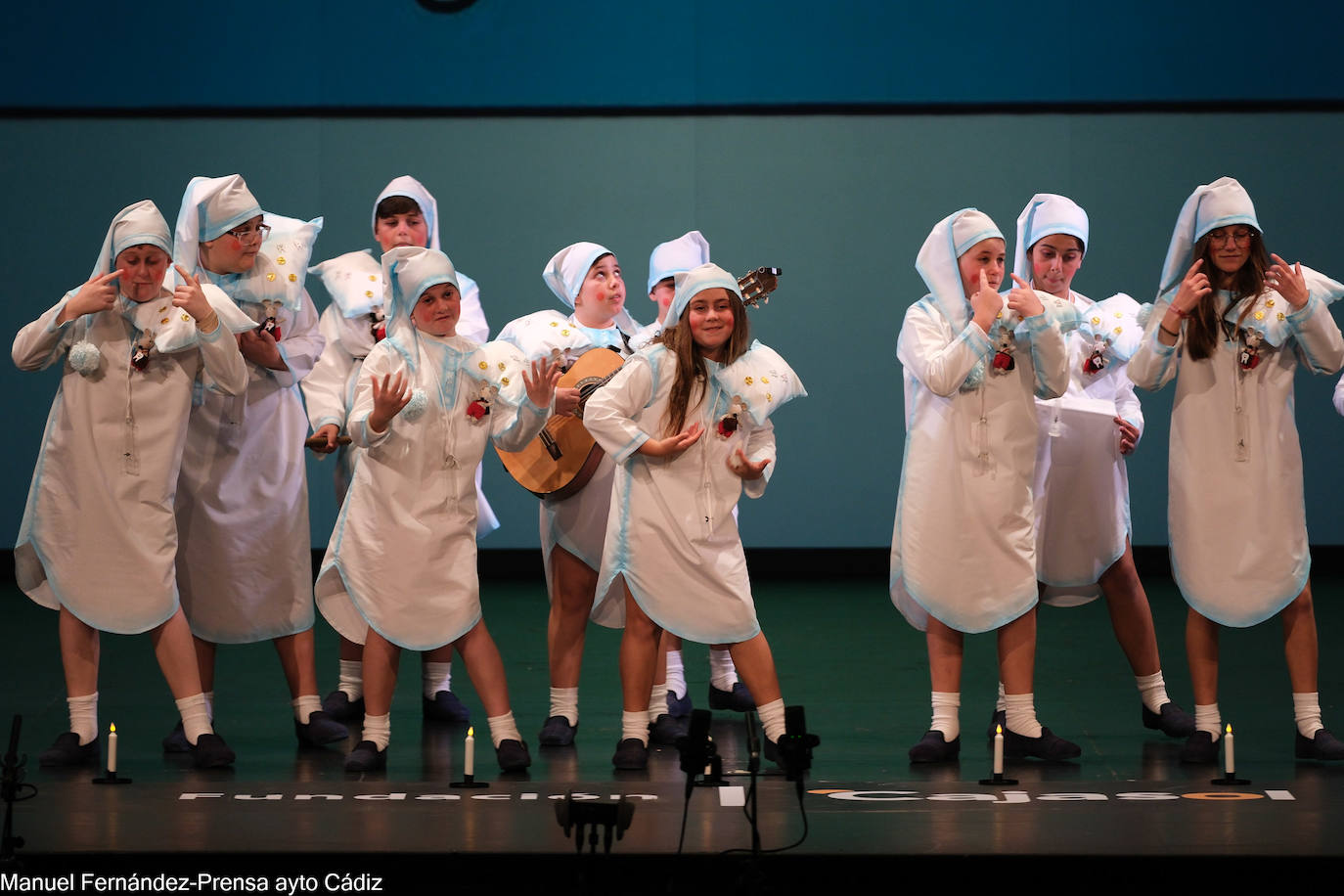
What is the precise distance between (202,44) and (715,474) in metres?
5.64

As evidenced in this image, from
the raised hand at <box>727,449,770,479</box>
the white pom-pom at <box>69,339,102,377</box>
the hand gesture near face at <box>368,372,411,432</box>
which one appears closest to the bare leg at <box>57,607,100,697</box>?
the white pom-pom at <box>69,339,102,377</box>

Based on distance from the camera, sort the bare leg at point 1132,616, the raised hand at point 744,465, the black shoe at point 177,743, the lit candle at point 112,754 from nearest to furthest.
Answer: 1. the lit candle at point 112,754
2. the raised hand at point 744,465
3. the black shoe at point 177,743
4. the bare leg at point 1132,616

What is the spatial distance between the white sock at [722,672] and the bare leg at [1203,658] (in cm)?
165

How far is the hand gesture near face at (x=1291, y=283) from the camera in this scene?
462 cm

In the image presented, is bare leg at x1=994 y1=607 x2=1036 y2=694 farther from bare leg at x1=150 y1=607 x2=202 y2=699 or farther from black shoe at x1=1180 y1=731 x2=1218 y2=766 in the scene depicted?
bare leg at x1=150 y1=607 x2=202 y2=699

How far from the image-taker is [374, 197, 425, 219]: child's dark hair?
5.68 metres

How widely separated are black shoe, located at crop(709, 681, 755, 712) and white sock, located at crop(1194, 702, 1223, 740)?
1.57 meters

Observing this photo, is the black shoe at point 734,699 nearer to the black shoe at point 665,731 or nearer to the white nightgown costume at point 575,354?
the black shoe at point 665,731

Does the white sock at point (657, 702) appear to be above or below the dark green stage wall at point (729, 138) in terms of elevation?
below

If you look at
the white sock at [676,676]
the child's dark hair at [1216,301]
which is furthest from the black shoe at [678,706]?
the child's dark hair at [1216,301]

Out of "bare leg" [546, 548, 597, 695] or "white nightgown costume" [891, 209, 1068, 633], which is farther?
"bare leg" [546, 548, 597, 695]

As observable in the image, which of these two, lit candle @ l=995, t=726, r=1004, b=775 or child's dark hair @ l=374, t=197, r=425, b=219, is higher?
child's dark hair @ l=374, t=197, r=425, b=219

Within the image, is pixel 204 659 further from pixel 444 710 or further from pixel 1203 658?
pixel 1203 658

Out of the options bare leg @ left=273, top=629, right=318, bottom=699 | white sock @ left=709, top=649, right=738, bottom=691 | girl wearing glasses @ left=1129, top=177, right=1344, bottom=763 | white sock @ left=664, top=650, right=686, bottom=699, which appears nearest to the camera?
girl wearing glasses @ left=1129, top=177, right=1344, bottom=763
